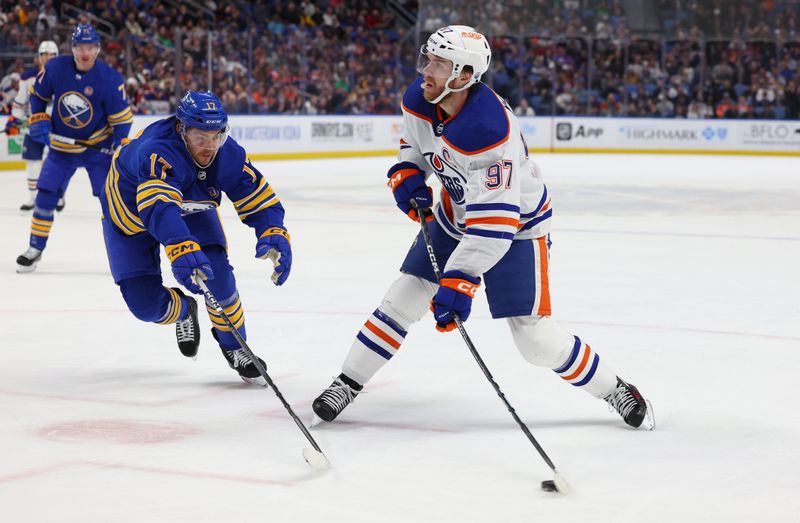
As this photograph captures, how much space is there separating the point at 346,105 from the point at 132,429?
16.1 metres

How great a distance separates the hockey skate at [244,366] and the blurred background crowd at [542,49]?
46.1ft

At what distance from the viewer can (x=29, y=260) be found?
6.75m

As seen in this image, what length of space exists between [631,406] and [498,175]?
84 centimetres

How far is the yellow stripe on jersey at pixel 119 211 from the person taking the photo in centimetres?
388

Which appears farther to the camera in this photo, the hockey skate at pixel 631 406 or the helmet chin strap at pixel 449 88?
the hockey skate at pixel 631 406

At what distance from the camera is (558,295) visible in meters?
6.09

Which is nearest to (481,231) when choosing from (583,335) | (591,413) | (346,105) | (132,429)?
(591,413)

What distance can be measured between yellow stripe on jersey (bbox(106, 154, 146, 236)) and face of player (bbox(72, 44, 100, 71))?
3.29 meters

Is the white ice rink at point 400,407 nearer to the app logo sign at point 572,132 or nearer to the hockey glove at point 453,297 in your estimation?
the hockey glove at point 453,297

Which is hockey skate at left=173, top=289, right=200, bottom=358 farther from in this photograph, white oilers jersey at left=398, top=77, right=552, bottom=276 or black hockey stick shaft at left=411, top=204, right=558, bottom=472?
white oilers jersey at left=398, top=77, right=552, bottom=276

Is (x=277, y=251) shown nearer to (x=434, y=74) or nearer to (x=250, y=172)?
(x=250, y=172)

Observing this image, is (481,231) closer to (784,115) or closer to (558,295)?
(558,295)

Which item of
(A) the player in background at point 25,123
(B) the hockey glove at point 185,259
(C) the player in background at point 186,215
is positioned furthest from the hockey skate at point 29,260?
A: (B) the hockey glove at point 185,259

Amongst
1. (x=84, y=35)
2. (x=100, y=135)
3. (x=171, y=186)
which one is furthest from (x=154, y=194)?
(x=100, y=135)
